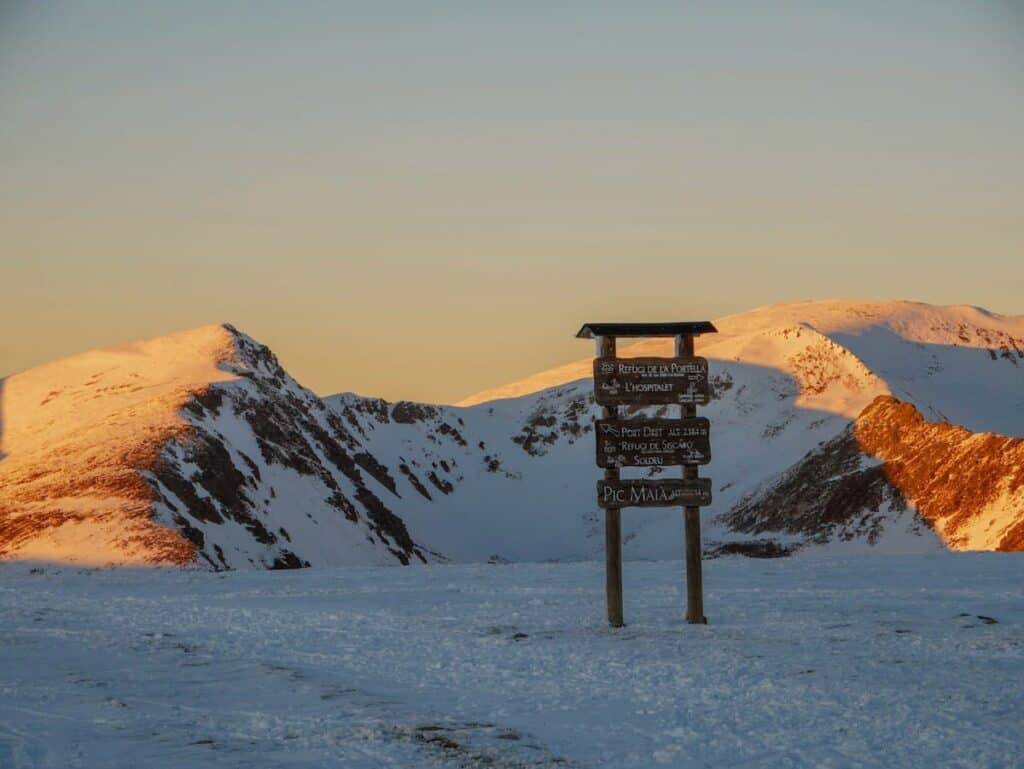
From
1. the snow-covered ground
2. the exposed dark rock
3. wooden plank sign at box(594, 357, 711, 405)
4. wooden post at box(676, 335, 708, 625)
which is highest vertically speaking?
wooden plank sign at box(594, 357, 711, 405)

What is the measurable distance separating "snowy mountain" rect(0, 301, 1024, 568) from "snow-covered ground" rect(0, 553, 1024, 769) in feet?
114

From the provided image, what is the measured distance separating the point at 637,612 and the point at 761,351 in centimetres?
11596

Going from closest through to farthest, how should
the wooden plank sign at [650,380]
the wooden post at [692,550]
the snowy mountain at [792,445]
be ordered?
the wooden post at [692,550] → the wooden plank sign at [650,380] → the snowy mountain at [792,445]

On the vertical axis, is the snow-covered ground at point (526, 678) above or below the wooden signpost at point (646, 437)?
below

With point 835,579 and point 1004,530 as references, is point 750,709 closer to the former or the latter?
point 835,579

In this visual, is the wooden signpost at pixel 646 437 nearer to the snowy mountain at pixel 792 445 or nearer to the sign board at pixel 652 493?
the sign board at pixel 652 493

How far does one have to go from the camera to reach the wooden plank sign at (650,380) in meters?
24.4

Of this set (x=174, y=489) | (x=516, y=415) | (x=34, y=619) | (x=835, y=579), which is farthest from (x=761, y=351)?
(x=34, y=619)

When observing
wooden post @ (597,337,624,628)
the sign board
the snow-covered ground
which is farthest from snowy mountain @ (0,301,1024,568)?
the sign board

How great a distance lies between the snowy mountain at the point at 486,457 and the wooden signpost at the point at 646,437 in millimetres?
38140

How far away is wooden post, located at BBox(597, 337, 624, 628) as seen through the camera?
79.7 feet

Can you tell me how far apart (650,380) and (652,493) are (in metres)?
2.01

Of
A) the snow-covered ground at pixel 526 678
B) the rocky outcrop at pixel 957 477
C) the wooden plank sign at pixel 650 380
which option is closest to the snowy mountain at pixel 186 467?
the rocky outcrop at pixel 957 477

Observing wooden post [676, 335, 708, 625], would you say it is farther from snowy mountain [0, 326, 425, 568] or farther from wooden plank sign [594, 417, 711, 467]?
snowy mountain [0, 326, 425, 568]
